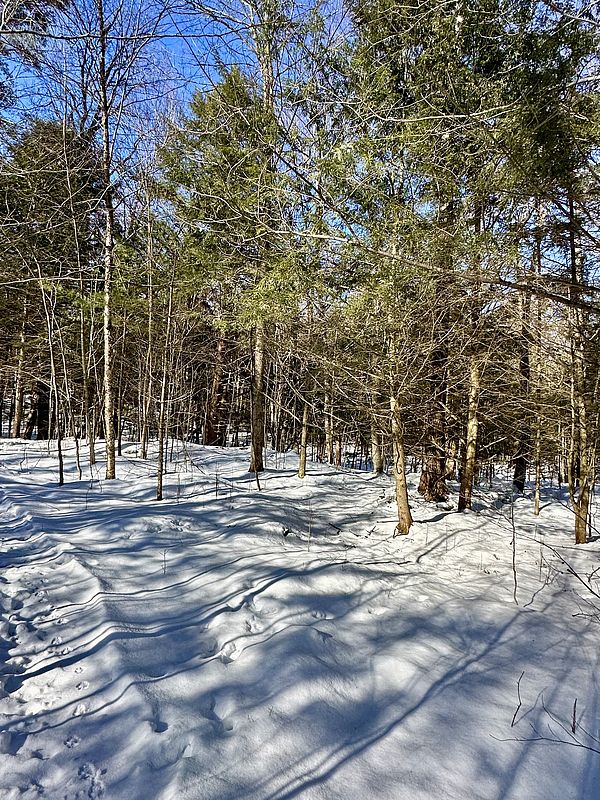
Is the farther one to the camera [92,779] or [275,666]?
[275,666]

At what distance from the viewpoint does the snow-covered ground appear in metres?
2.11

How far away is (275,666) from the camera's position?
2895mm

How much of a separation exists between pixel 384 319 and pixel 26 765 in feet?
17.9

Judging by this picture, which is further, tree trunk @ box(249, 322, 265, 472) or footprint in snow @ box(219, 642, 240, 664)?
tree trunk @ box(249, 322, 265, 472)

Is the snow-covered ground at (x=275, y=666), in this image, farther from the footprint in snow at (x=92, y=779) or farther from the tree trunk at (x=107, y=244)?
the tree trunk at (x=107, y=244)

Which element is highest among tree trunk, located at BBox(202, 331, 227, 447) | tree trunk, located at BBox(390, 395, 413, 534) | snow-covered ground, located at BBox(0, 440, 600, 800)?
tree trunk, located at BBox(202, 331, 227, 447)

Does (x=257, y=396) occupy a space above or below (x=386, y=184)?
below

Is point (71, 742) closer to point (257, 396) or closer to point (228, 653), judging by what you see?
point (228, 653)

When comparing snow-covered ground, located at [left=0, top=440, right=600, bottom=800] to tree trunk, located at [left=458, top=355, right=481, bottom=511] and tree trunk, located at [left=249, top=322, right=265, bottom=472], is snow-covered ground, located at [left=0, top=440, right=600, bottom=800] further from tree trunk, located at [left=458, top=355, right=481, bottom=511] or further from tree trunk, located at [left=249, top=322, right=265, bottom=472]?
tree trunk, located at [left=249, top=322, right=265, bottom=472]

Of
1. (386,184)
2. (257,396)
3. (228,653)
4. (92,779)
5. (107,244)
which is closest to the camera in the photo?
(92,779)

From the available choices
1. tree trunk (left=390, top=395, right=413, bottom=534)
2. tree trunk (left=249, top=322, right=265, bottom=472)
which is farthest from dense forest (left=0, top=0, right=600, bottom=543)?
tree trunk (left=249, top=322, right=265, bottom=472)

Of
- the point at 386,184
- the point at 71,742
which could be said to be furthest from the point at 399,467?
the point at 71,742

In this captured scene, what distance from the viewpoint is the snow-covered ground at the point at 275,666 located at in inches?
82.9

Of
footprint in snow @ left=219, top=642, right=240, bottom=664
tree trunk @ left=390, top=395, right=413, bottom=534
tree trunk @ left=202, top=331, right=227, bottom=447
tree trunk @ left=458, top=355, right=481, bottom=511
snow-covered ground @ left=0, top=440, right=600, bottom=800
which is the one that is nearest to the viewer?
snow-covered ground @ left=0, top=440, right=600, bottom=800
